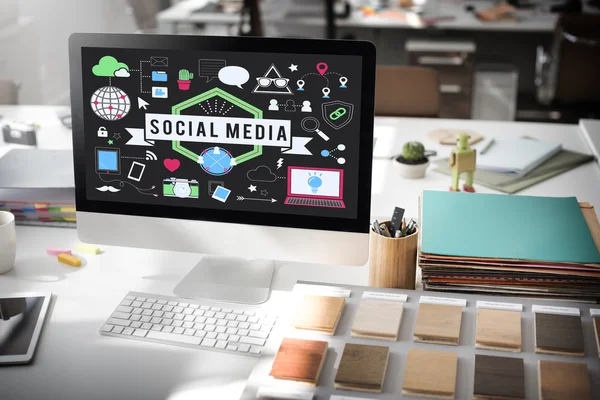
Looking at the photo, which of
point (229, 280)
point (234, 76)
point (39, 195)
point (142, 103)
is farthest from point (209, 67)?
point (39, 195)

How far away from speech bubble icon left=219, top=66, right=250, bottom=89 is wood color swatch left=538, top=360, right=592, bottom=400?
70 centimetres

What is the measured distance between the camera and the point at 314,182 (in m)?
1.32

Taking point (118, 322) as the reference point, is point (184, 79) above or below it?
above

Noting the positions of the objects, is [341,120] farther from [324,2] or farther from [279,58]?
[324,2]

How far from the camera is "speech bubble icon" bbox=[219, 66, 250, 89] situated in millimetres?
1307

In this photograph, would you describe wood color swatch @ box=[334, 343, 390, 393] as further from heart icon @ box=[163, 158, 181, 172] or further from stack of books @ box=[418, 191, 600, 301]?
heart icon @ box=[163, 158, 181, 172]

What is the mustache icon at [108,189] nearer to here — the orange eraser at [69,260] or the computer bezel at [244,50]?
the computer bezel at [244,50]

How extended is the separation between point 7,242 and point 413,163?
1076 mm

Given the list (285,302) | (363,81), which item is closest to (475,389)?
(285,302)

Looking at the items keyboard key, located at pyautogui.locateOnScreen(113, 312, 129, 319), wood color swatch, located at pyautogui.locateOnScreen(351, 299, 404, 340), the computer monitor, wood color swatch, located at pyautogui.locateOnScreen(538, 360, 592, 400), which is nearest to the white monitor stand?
the computer monitor

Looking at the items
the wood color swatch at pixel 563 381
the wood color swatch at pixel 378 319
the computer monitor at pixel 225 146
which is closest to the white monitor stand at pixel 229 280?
the computer monitor at pixel 225 146

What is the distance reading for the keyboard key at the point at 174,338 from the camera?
125 centimetres

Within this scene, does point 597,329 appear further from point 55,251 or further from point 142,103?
point 55,251

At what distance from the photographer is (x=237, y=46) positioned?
1.30 m
